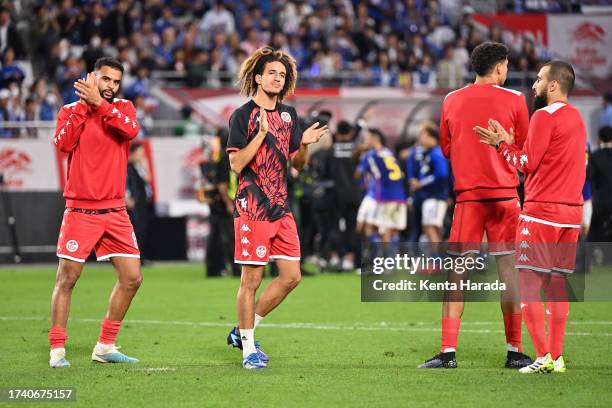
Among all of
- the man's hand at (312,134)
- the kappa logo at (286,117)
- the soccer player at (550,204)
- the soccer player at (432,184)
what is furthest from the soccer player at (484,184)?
the soccer player at (432,184)

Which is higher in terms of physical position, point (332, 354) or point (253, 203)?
point (253, 203)

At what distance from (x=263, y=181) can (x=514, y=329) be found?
90.2 inches

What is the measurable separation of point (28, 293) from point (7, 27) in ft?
39.9

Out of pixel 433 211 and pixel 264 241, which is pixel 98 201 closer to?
pixel 264 241

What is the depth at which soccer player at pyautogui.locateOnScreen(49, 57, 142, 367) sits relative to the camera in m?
9.46

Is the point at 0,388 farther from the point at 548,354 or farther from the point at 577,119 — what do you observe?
the point at 577,119

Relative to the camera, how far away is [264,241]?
30.8 feet

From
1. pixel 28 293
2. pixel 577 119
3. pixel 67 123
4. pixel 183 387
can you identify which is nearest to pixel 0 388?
pixel 183 387

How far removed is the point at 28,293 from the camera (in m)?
17.1

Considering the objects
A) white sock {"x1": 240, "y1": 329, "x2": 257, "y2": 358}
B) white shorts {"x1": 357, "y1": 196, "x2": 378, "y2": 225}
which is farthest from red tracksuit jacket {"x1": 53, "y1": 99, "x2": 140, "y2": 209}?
white shorts {"x1": 357, "y1": 196, "x2": 378, "y2": 225}

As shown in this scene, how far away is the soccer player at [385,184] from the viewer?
67.1ft

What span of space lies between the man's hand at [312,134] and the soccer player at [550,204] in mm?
1354

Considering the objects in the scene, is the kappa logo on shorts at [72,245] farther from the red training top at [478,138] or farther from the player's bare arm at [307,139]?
the red training top at [478,138]

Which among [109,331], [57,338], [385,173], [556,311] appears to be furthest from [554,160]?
[385,173]
